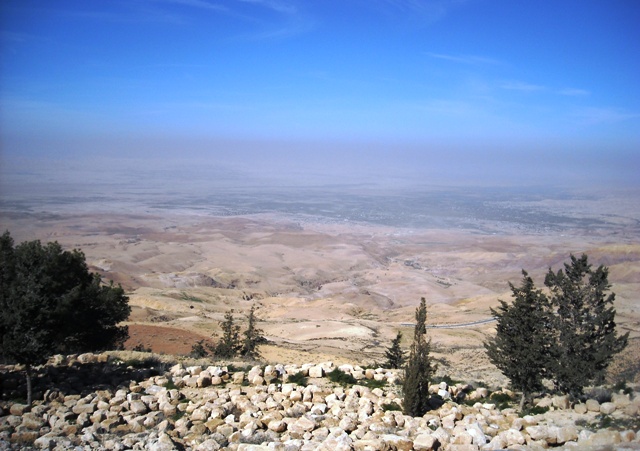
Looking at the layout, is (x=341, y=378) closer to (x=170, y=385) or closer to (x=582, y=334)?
(x=170, y=385)

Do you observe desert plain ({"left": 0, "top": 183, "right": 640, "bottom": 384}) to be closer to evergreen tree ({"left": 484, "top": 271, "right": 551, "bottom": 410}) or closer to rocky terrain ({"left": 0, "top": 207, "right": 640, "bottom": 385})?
rocky terrain ({"left": 0, "top": 207, "right": 640, "bottom": 385})

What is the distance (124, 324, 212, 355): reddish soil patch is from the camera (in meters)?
24.3

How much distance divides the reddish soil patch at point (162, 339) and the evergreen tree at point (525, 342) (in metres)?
15.7

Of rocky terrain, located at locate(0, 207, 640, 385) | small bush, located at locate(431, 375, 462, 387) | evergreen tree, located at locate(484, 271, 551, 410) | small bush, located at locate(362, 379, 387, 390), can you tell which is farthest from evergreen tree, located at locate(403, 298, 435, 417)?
rocky terrain, located at locate(0, 207, 640, 385)

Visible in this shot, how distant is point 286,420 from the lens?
11.3 meters

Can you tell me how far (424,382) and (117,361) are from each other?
9.98 metres

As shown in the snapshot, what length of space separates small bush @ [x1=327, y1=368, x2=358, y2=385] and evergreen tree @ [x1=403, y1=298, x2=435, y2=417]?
2.94 metres

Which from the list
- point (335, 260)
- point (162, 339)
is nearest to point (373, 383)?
point (162, 339)

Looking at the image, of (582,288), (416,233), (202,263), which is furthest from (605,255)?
(582,288)

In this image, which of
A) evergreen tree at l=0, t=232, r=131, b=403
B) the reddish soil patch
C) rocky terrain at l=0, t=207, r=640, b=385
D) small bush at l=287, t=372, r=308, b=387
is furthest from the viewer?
rocky terrain at l=0, t=207, r=640, b=385

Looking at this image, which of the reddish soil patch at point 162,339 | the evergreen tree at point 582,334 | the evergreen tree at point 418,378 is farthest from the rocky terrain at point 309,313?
the evergreen tree at point 582,334

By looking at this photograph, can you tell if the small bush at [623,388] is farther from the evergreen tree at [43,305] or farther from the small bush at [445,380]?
the evergreen tree at [43,305]

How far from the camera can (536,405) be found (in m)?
12.3

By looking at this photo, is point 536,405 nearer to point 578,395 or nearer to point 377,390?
point 578,395
